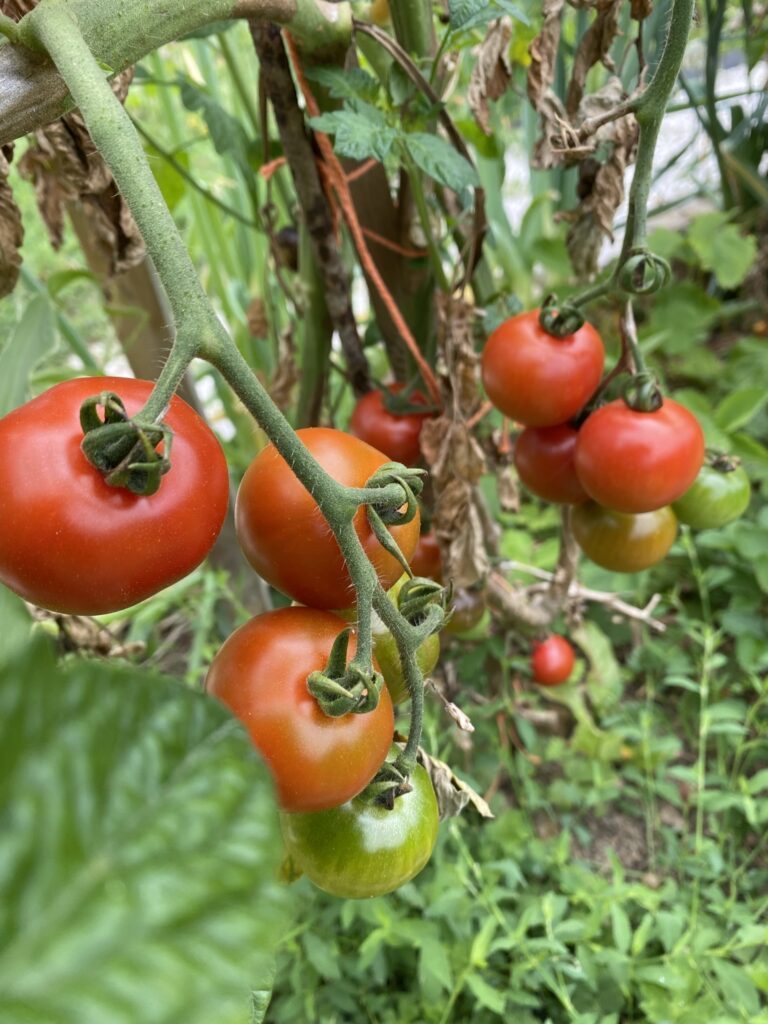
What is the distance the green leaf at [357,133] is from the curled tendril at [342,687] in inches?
14.1

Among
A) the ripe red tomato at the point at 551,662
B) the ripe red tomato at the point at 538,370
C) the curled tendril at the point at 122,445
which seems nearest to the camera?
the curled tendril at the point at 122,445

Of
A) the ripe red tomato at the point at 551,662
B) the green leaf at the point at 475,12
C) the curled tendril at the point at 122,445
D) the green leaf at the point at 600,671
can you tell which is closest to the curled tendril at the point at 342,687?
the curled tendril at the point at 122,445

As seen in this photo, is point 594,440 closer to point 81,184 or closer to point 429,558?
point 429,558

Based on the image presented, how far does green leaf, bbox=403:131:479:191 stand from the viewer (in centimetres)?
56

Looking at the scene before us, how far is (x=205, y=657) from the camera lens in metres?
1.16

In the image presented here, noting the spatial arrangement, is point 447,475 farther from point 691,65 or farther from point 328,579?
point 691,65

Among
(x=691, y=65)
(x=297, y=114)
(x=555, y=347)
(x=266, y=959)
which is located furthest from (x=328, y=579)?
(x=691, y=65)

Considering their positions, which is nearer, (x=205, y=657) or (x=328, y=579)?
(x=328, y=579)

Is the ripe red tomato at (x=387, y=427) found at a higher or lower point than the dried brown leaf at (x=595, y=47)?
lower

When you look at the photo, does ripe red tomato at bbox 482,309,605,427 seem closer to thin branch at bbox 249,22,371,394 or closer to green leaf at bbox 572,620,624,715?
thin branch at bbox 249,22,371,394

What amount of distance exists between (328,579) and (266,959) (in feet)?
0.74

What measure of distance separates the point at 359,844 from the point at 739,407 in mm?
1111

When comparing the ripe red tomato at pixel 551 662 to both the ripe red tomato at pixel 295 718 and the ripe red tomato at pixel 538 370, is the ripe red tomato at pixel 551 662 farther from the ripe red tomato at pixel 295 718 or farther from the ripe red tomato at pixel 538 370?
the ripe red tomato at pixel 295 718

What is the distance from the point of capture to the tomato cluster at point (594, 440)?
59cm
